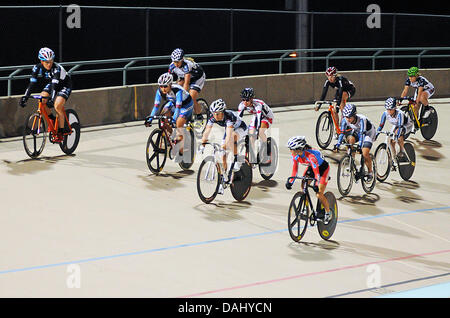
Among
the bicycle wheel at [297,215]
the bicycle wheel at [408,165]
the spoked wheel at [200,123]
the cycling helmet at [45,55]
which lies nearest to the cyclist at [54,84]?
the cycling helmet at [45,55]

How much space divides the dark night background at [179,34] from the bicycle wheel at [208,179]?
344 inches

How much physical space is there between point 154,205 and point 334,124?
5625mm

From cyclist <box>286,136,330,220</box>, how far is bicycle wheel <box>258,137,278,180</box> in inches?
129

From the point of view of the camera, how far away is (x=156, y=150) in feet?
51.2

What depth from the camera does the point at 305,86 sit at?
80.9ft

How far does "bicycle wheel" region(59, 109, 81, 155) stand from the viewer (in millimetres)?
16891

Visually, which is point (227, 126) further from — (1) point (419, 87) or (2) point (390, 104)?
(1) point (419, 87)

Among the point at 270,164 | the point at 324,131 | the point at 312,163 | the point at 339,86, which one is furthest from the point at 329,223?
the point at 339,86

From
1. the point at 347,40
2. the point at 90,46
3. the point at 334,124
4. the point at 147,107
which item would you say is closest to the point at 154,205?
the point at 334,124

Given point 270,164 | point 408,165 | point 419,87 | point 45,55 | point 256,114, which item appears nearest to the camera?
point 256,114

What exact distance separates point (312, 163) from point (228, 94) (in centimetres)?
1059

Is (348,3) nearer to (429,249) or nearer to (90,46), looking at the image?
(90,46)
